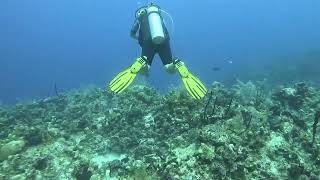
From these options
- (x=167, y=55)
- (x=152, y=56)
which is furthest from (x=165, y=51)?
(x=152, y=56)

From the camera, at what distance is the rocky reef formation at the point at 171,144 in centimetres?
604

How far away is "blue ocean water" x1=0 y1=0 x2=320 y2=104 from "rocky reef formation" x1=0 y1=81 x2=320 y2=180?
17.2m

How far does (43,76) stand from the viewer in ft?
237

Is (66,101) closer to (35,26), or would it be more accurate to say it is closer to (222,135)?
(222,135)

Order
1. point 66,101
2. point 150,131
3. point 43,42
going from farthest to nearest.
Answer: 1. point 43,42
2. point 66,101
3. point 150,131

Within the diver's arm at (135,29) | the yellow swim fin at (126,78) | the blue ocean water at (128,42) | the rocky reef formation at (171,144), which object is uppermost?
the blue ocean water at (128,42)

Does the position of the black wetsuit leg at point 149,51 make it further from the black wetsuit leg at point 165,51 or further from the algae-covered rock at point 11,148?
the algae-covered rock at point 11,148

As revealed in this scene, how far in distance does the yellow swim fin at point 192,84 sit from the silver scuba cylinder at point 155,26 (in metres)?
0.83

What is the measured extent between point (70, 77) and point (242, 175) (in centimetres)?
6342

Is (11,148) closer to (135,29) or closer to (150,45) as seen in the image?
(150,45)

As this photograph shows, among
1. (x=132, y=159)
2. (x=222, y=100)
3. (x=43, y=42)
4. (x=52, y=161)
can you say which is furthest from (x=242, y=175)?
(x=43, y=42)

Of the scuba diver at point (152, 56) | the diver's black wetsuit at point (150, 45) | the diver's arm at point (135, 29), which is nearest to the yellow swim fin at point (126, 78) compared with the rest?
the scuba diver at point (152, 56)

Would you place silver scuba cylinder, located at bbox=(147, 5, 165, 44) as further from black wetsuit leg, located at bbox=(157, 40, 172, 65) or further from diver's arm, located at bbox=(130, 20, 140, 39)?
diver's arm, located at bbox=(130, 20, 140, 39)

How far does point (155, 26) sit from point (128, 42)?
94.2m
